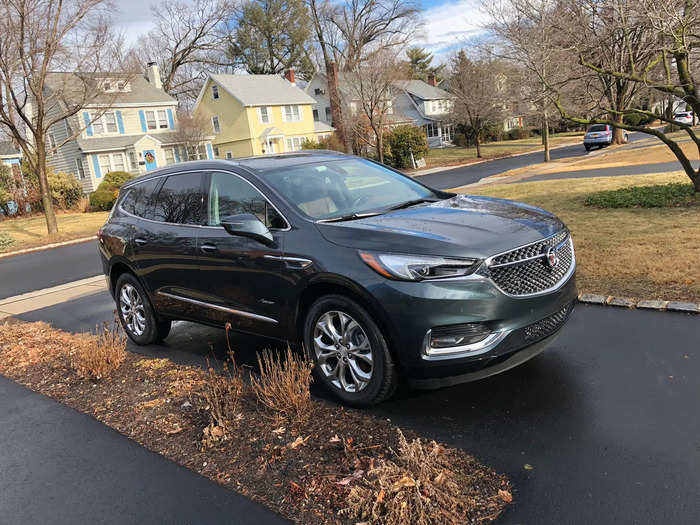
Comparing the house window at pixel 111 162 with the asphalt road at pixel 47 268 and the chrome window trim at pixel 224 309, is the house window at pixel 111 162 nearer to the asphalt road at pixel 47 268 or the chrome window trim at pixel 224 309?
the asphalt road at pixel 47 268

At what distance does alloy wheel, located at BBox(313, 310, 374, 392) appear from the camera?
13.2 feet

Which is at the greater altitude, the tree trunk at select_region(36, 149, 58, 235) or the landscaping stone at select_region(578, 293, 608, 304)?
the tree trunk at select_region(36, 149, 58, 235)

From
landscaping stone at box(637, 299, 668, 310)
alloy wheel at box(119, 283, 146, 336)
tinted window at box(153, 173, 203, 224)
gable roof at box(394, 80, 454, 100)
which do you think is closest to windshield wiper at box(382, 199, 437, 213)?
tinted window at box(153, 173, 203, 224)

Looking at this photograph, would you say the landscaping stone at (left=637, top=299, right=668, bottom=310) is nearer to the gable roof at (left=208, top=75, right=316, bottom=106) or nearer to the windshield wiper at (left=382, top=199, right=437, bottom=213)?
the windshield wiper at (left=382, top=199, right=437, bottom=213)

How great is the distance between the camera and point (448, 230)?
13.0ft

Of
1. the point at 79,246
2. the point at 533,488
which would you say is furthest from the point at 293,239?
the point at 79,246

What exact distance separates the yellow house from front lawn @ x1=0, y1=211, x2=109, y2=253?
18364 mm

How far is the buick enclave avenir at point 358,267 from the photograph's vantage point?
12.0 ft

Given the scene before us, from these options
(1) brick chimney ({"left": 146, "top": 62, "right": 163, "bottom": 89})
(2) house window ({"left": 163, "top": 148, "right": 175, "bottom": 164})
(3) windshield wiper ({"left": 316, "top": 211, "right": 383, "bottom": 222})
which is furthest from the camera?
(1) brick chimney ({"left": 146, "top": 62, "right": 163, "bottom": 89})

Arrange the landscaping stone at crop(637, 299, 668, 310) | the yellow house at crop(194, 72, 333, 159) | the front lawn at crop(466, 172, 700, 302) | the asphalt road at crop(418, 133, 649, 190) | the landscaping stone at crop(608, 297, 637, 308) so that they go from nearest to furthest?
1. the landscaping stone at crop(637, 299, 668, 310)
2. the landscaping stone at crop(608, 297, 637, 308)
3. the front lawn at crop(466, 172, 700, 302)
4. the asphalt road at crop(418, 133, 649, 190)
5. the yellow house at crop(194, 72, 333, 159)

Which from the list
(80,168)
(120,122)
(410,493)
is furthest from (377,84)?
(410,493)

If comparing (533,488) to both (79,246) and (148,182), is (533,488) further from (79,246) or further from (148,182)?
(79,246)

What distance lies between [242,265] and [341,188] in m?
1.08

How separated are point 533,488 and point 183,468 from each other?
213cm
